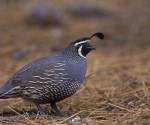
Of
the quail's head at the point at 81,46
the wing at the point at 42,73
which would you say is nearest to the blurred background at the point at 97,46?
the wing at the point at 42,73

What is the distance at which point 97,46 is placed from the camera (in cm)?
1105

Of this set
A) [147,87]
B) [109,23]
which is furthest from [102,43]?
[147,87]

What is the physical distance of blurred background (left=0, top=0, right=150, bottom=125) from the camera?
6449 mm

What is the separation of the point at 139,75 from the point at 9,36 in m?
3.97

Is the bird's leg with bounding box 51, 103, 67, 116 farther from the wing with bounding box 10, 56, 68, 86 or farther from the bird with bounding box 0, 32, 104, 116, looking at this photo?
the wing with bounding box 10, 56, 68, 86

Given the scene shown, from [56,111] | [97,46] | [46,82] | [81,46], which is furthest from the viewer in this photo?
[97,46]

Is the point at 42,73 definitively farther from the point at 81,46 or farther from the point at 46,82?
the point at 81,46

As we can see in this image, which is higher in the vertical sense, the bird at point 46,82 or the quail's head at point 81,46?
the quail's head at point 81,46

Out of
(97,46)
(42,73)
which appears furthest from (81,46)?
(97,46)

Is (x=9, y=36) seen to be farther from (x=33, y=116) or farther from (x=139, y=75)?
(x=33, y=116)

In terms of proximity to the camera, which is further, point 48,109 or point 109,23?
point 109,23

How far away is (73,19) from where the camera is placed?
13477 millimetres

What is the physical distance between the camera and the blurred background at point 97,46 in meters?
6.45

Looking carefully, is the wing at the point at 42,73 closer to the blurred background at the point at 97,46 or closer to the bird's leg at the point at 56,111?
the bird's leg at the point at 56,111
